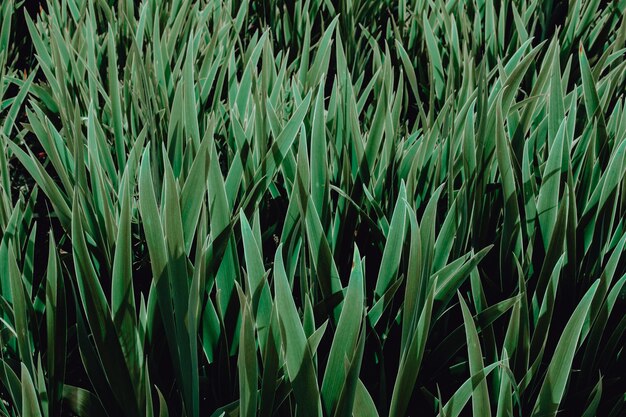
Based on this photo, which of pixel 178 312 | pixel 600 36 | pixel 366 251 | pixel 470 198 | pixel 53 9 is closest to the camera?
pixel 178 312

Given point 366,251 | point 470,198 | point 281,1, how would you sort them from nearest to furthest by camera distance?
point 470,198 < point 366,251 < point 281,1

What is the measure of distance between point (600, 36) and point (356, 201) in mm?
1011

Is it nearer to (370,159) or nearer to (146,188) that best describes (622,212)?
(370,159)

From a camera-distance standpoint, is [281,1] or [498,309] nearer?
[498,309]

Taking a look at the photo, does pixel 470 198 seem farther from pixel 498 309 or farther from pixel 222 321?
pixel 222 321

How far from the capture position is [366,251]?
1.03 metres

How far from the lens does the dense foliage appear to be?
0.65 m

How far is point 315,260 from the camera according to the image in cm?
80

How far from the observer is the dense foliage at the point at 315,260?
65cm

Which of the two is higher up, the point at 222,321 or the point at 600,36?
the point at 600,36

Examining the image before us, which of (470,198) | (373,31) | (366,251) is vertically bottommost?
(366,251)

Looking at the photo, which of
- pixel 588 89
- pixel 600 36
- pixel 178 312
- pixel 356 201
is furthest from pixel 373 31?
pixel 178 312

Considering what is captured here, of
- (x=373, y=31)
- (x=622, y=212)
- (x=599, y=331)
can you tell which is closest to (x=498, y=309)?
(x=599, y=331)

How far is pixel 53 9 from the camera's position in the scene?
60.3 inches
